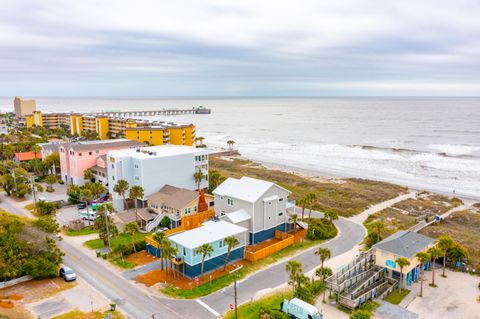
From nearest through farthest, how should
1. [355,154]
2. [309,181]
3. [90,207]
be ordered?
[90,207], [309,181], [355,154]

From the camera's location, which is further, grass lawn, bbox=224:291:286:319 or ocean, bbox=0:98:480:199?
ocean, bbox=0:98:480:199

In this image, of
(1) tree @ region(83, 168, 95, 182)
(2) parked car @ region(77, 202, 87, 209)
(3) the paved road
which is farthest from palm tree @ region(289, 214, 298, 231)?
(1) tree @ region(83, 168, 95, 182)

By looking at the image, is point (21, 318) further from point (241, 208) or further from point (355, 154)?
point (355, 154)

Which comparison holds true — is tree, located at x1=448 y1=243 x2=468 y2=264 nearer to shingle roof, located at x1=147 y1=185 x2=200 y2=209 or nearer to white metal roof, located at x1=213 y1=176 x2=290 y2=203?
white metal roof, located at x1=213 y1=176 x2=290 y2=203

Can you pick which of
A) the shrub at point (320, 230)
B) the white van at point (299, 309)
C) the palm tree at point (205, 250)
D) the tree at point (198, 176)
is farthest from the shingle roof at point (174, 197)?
the white van at point (299, 309)

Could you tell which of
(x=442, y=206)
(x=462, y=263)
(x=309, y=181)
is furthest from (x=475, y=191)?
(x=462, y=263)

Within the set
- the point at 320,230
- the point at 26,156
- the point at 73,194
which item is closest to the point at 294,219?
the point at 320,230
